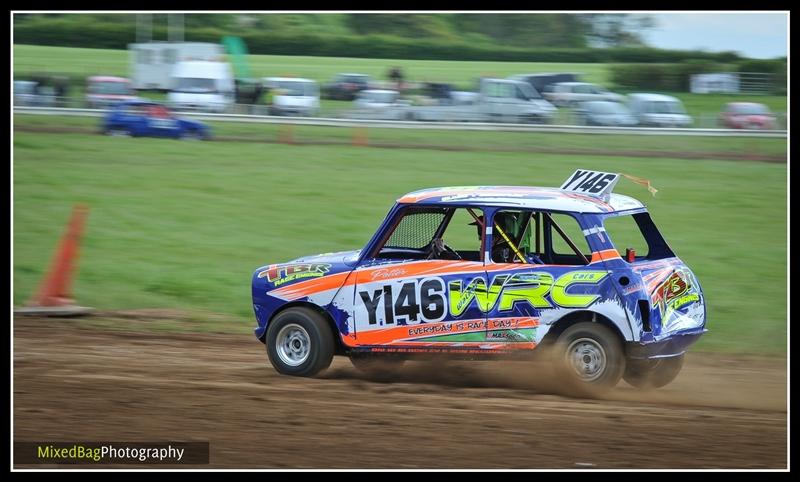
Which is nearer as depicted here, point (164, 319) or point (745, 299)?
point (164, 319)

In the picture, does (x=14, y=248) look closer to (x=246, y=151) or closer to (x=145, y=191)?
(x=145, y=191)

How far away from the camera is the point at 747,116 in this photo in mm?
21172

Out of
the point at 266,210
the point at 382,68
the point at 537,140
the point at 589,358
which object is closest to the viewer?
the point at 589,358

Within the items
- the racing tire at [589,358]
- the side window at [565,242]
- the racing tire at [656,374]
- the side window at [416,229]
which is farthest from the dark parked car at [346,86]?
the racing tire at [589,358]

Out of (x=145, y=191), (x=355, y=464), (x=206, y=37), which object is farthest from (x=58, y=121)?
(x=355, y=464)

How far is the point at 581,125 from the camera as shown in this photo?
2188 cm

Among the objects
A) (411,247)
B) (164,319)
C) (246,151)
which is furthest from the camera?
(246,151)

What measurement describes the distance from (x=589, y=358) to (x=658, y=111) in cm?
1452

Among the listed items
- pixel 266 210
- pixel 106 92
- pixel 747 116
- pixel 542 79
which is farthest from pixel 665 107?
pixel 106 92

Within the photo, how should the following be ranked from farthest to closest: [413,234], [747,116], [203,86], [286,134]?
[203,86]
[286,134]
[747,116]
[413,234]

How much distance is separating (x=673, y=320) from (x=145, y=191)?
12.1m

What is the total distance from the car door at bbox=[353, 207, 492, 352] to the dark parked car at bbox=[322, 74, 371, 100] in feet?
42.1

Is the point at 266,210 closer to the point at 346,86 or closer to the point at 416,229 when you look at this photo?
the point at 346,86
